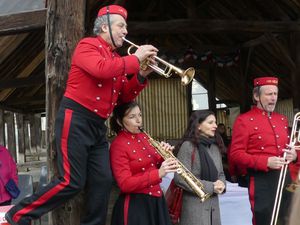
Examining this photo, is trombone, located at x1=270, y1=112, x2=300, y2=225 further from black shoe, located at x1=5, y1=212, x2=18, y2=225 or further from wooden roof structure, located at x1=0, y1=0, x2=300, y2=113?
wooden roof structure, located at x1=0, y1=0, x2=300, y2=113

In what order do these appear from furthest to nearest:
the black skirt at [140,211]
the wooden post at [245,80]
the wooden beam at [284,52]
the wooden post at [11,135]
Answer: the wooden post at [11,135]
the wooden post at [245,80]
the wooden beam at [284,52]
the black skirt at [140,211]

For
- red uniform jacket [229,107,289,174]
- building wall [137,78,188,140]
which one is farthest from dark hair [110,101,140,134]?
building wall [137,78,188,140]

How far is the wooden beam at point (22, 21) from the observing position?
6.04 metres

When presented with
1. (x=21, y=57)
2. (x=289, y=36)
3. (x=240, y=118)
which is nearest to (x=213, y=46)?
(x=289, y=36)

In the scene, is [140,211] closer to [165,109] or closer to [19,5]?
[19,5]

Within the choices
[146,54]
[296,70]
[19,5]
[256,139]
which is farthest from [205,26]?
[146,54]

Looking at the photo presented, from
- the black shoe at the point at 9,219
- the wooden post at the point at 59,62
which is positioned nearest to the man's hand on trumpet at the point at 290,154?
the wooden post at the point at 59,62

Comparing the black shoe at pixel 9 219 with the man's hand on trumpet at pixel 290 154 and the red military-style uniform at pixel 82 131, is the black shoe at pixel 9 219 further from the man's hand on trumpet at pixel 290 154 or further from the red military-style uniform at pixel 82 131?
the man's hand on trumpet at pixel 290 154

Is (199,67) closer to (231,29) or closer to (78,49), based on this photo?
(231,29)

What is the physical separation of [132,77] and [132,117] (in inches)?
11.9

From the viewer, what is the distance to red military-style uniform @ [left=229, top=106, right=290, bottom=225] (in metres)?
4.16

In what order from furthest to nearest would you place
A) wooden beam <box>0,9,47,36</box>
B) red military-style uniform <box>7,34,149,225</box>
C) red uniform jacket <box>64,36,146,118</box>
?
wooden beam <box>0,9,47,36</box> < red military-style uniform <box>7,34,149,225</box> < red uniform jacket <box>64,36,146,118</box>

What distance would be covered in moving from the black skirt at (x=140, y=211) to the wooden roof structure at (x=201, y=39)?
2.98 metres

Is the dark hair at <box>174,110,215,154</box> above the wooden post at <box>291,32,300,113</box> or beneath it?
beneath
